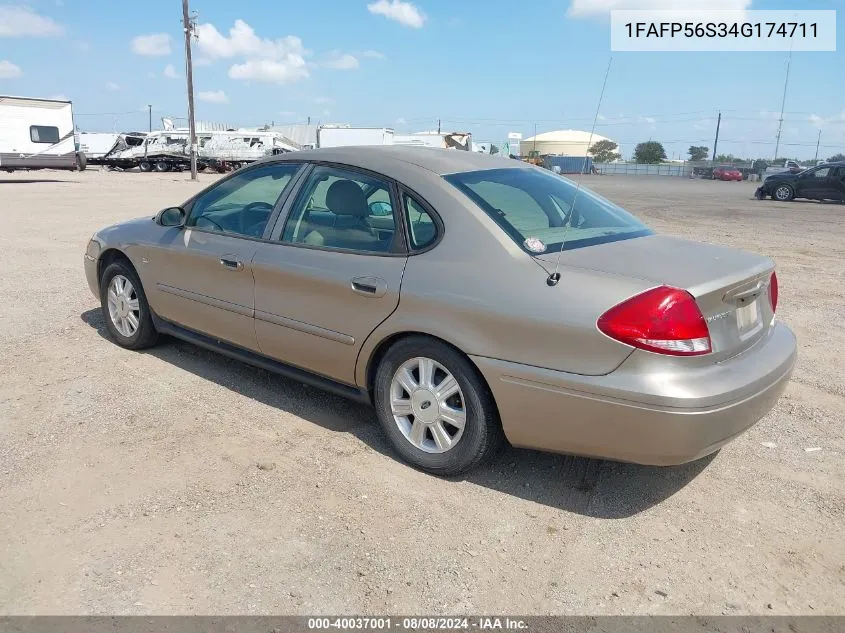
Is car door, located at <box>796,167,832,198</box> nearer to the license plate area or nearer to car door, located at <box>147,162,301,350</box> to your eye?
the license plate area

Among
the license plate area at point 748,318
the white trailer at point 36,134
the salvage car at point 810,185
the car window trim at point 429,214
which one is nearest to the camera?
the license plate area at point 748,318

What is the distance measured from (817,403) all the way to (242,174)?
13.1 feet

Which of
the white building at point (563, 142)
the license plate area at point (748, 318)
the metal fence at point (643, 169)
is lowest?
the license plate area at point (748, 318)

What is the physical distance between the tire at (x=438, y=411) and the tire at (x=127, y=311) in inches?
90.6

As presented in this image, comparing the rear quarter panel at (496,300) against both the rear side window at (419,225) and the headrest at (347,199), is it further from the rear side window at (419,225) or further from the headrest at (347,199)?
the headrest at (347,199)

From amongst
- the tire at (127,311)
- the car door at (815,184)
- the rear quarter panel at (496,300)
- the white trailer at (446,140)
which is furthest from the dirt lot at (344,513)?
the white trailer at (446,140)

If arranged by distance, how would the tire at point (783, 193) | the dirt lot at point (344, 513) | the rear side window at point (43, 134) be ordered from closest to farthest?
the dirt lot at point (344, 513), the tire at point (783, 193), the rear side window at point (43, 134)

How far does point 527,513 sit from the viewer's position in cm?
320

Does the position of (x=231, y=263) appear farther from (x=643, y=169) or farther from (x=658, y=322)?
(x=643, y=169)

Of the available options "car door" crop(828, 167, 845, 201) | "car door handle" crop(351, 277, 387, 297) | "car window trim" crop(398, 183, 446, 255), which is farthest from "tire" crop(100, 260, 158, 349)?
"car door" crop(828, 167, 845, 201)

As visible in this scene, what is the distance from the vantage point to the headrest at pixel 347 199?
384 centimetres

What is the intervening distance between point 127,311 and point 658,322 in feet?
13.0

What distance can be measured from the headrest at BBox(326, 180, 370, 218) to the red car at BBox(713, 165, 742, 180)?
63070 mm

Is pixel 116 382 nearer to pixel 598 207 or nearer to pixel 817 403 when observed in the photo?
pixel 598 207
